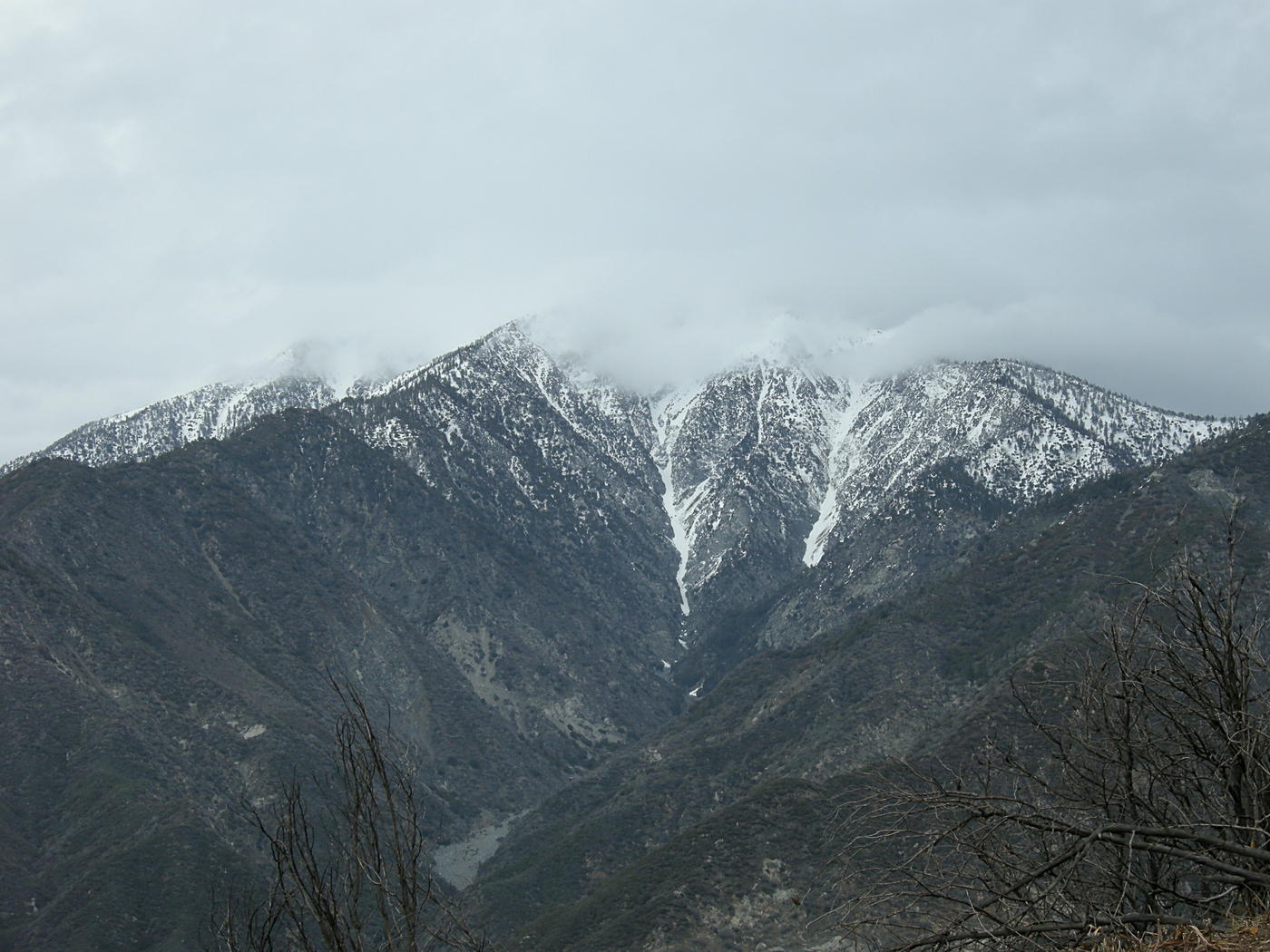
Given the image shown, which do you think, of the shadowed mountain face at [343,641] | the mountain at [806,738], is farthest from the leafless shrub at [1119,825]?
the shadowed mountain face at [343,641]

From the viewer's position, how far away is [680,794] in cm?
10100

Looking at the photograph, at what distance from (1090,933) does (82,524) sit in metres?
128

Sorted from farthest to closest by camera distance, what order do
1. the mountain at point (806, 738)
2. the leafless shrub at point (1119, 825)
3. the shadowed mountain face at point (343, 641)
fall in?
the shadowed mountain face at point (343, 641)
the mountain at point (806, 738)
the leafless shrub at point (1119, 825)

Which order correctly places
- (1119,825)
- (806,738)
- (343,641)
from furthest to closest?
(343,641), (806,738), (1119,825)

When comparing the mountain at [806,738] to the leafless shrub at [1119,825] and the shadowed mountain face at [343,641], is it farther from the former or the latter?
the leafless shrub at [1119,825]

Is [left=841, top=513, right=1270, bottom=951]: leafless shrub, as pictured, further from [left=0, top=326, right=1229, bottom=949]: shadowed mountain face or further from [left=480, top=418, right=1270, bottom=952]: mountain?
[left=0, top=326, right=1229, bottom=949]: shadowed mountain face

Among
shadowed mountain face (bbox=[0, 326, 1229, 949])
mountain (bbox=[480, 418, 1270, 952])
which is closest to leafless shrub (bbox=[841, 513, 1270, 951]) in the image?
mountain (bbox=[480, 418, 1270, 952])

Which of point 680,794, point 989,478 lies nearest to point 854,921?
point 680,794

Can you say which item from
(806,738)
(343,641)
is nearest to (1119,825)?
(806,738)

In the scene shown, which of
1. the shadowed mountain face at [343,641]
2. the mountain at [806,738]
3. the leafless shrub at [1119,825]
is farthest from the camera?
the shadowed mountain face at [343,641]

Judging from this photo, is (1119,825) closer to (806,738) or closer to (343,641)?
(806,738)

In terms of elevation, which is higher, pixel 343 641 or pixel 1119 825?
pixel 343 641

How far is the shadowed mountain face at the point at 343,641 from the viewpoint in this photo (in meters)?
78.4

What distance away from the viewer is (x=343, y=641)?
13788 centimetres
